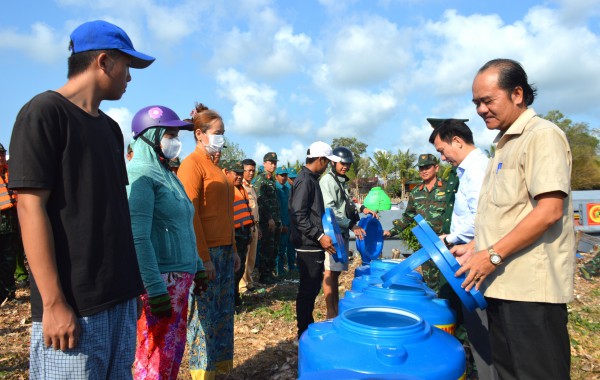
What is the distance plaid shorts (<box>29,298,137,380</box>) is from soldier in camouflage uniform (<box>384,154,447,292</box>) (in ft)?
10.1

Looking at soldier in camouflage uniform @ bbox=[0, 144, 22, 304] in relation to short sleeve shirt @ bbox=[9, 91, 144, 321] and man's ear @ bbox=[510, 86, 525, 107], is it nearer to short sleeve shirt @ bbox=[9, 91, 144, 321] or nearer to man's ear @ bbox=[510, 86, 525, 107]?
short sleeve shirt @ bbox=[9, 91, 144, 321]

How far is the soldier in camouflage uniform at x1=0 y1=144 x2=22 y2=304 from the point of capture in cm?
598

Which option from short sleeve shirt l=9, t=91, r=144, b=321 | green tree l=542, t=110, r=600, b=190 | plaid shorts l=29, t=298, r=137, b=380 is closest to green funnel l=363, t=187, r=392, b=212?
plaid shorts l=29, t=298, r=137, b=380

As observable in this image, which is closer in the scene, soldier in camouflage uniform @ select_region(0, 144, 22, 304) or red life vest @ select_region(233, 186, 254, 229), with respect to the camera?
soldier in camouflage uniform @ select_region(0, 144, 22, 304)

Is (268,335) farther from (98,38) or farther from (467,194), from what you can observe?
(98,38)

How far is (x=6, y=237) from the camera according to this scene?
6.03m

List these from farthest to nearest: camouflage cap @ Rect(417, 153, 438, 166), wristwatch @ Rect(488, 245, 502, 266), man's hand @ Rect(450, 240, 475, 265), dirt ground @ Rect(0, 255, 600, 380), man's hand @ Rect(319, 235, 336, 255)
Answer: camouflage cap @ Rect(417, 153, 438, 166) < man's hand @ Rect(319, 235, 336, 255) < dirt ground @ Rect(0, 255, 600, 380) < man's hand @ Rect(450, 240, 475, 265) < wristwatch @ Rect(488, 245, 502, 266)

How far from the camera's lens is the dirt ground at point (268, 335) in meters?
3.87

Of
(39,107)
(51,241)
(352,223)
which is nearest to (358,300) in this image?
(51,241)

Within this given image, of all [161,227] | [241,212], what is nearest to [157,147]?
[161,227]

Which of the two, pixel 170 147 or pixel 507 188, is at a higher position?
pixel 170 147

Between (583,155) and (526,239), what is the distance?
3674 centimetres

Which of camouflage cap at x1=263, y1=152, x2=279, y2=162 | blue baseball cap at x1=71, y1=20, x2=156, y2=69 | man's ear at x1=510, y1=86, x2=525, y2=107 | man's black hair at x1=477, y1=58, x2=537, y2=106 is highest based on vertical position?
camouflage cap at x1=263, y1=152, x2=279, y2=162

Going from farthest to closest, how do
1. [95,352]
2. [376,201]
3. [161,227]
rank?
[376,201]
[161,227]
[95,352]
